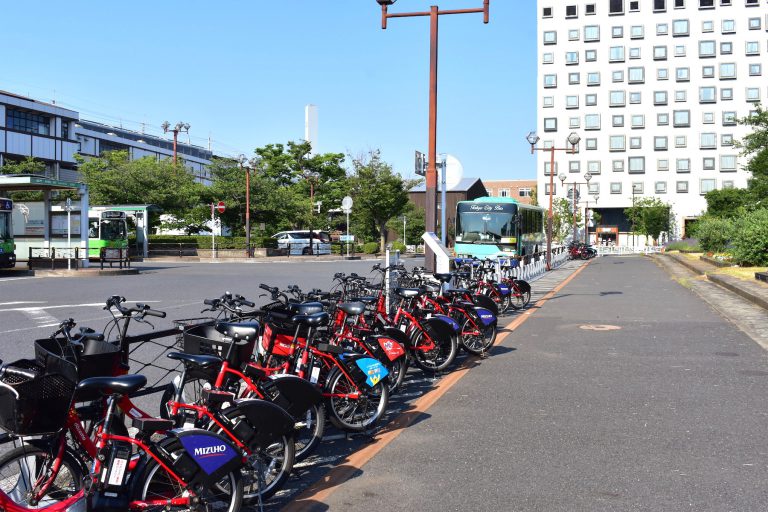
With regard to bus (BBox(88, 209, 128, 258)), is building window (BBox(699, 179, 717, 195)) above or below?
above

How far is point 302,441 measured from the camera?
212 inches

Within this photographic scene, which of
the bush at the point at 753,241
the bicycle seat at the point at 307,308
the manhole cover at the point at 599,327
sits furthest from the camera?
the bush at the point at 753,241

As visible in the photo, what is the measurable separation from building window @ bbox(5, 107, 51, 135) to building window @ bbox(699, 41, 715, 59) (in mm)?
69981

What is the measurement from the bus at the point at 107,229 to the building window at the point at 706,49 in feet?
232

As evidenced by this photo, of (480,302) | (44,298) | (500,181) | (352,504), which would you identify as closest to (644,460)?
(352,504)

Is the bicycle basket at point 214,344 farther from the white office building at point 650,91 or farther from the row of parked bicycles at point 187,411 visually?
the white office building at point 650,91

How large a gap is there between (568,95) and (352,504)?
87787mm

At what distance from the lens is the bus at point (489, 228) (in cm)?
2883

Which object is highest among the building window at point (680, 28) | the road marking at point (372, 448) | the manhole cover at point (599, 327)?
the building window at point (680, 28)

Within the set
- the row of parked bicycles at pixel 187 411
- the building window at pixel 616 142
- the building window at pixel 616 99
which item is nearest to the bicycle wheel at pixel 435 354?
the row of parked bicycles at pixel 187 411

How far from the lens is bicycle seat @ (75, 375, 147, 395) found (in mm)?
3406

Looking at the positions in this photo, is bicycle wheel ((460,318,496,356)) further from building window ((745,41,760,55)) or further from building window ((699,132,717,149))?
building window ((745,41,760,55))

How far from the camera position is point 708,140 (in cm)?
8362

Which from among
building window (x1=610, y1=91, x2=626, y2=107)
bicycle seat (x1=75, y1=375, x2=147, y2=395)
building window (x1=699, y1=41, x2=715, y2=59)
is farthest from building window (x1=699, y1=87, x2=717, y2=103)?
bicycle seat (x1=75, y1=375, x2=147, y2=395)
